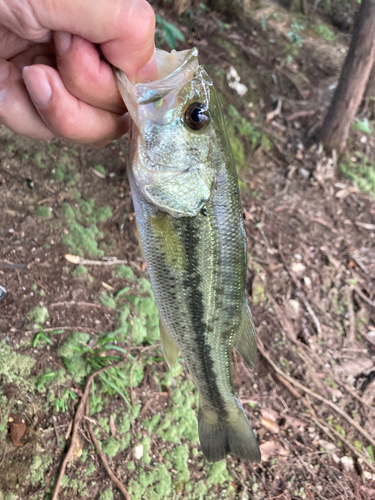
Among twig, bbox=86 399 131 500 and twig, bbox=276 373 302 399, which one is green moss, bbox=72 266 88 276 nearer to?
twig, bbox=86 399 131 500

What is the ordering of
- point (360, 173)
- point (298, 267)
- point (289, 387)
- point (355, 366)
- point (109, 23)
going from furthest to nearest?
1. point (360, 173)
2. point (298, 267)
3. point (355, 366)
4. point (289, 387)
5. point (109, 23)

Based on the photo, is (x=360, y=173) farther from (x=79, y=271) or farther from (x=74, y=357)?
(x=74, y=357)

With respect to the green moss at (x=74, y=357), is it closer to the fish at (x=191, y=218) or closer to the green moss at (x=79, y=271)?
the green moss at (x=79, y=271)

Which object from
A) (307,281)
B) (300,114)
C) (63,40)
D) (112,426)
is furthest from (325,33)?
(112,426)

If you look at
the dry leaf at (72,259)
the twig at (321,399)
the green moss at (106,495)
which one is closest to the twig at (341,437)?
the twig at (321,399)

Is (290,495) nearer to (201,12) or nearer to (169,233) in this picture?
(169,233)
